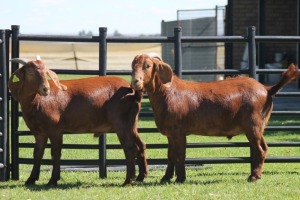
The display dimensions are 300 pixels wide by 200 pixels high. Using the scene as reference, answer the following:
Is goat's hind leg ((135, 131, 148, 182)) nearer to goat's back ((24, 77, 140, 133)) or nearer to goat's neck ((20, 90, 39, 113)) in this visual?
goat's back ((24, 77, 140, 133))

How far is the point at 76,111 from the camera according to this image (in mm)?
11195

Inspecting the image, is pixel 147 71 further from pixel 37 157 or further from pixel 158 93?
pixel 37 157

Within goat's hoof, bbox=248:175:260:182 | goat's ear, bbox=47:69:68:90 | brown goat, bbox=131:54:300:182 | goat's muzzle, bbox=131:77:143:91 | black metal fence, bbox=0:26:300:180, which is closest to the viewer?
goat's muzzle, bbox=131:77:143:91

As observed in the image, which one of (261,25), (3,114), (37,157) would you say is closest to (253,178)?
(37,157)

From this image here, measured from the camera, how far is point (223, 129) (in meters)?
11.3

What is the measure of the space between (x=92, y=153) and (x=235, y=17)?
1515 centimetres

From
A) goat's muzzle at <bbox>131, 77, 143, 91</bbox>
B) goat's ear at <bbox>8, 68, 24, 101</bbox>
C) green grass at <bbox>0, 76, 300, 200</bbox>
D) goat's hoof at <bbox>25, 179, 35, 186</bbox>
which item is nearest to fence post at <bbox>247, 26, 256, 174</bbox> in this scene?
green grass at <bbox>0, 76, 300, 200</bbox>

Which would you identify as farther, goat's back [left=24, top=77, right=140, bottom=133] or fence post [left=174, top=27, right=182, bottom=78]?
fence post [left=174, top=27, right=182, bottom=78]

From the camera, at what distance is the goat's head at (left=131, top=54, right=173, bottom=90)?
10.7 meters

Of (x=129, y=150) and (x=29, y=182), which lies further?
(x=29, y=182)

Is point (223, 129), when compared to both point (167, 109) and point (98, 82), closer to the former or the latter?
point (167, 109)

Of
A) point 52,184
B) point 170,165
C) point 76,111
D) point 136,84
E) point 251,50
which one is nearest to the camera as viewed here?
point 136,84

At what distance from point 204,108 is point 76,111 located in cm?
164

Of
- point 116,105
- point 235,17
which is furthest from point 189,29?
point 116,105
